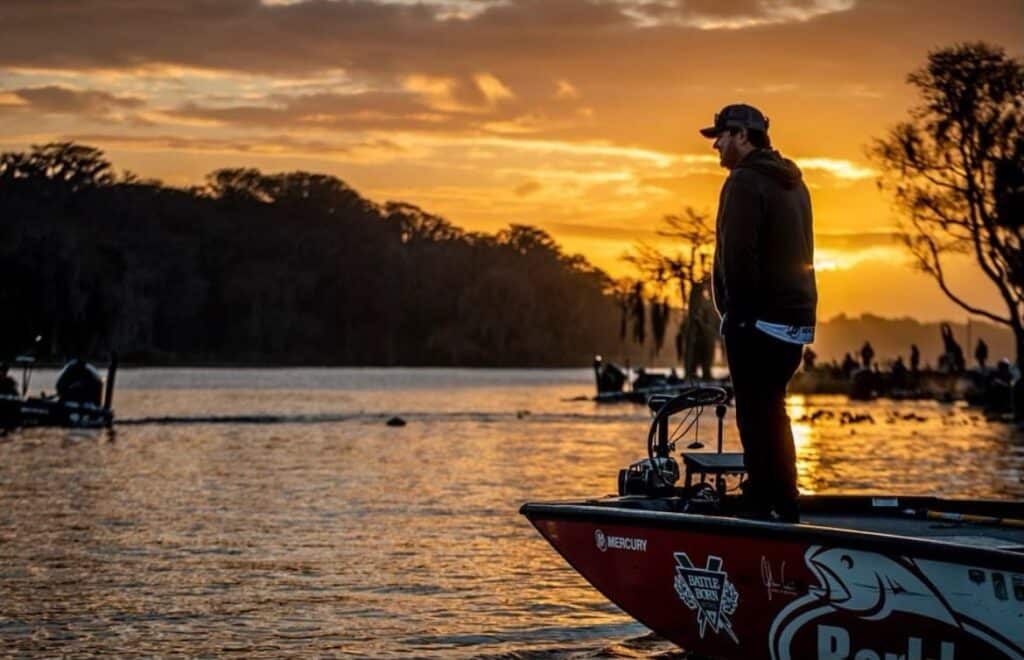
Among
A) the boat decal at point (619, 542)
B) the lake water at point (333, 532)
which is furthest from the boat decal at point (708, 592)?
the lake water at point (333, 532)

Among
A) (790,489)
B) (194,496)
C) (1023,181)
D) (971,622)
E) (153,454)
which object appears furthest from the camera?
(1023,181)

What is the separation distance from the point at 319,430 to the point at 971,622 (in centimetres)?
4149

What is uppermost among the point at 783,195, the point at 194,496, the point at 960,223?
the point at 960,223

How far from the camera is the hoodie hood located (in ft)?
30.7

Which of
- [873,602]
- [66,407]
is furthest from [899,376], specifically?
[873,602]

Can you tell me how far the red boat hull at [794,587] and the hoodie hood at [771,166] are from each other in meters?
1.97

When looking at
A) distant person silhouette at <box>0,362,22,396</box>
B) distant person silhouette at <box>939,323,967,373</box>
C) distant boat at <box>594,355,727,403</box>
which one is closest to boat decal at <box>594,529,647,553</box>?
distant person silhouette at <box>0,362,22,396</box>

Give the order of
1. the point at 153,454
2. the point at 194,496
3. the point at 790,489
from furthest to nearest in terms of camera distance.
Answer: the point at 153,454, the point at 194,496, the point at 790,489

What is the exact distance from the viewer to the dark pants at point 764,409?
944 cm

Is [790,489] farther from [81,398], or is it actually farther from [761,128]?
[81,398]

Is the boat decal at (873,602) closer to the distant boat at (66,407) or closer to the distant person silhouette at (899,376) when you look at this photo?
the distant boat at (66,407)

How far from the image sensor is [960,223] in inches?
1993

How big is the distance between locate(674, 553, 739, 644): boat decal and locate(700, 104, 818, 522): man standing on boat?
451 millimetres

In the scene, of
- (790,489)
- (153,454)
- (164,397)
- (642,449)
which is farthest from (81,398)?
(790,489)
